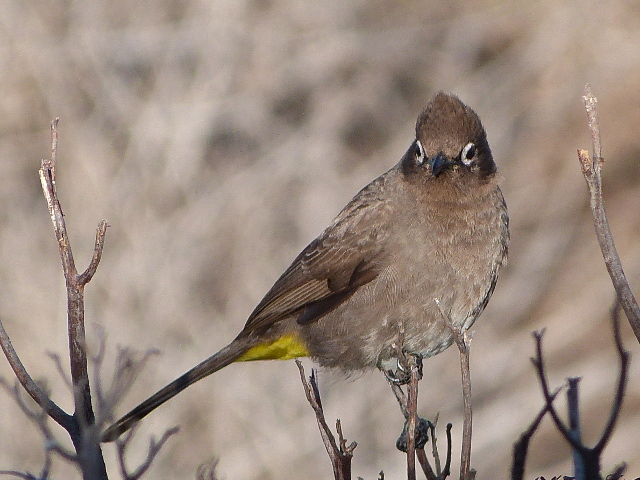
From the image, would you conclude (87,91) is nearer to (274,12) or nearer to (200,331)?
(274,12)

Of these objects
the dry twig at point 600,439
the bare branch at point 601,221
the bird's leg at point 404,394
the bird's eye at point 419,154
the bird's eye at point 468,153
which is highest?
the bird's eye at point 419,154

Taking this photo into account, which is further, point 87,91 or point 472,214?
point 87,91

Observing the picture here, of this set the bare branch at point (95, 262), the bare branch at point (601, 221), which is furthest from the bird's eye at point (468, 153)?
the bare branch at point (95, 262)

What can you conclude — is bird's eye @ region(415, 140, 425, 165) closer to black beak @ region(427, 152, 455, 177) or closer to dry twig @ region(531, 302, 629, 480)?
black beak @ region(427, 152, 455, 177)

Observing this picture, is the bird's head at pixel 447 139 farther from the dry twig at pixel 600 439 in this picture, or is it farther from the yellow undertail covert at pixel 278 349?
the dry twig at pixel 600 439

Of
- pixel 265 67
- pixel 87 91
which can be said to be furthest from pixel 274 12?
pixel 87 91

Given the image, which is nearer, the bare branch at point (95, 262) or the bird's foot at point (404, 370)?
the bare branch at point (95, 262)

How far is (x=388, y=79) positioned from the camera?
8398 mm

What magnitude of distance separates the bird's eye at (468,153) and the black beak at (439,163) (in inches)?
3.0

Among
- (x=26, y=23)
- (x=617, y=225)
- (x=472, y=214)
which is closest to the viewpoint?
(x=472, y=214)

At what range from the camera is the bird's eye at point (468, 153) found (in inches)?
163

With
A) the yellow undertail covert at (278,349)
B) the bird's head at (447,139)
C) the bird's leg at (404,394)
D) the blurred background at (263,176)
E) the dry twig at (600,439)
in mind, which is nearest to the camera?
the dry twig at (600,439)

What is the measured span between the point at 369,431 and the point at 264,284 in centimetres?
159

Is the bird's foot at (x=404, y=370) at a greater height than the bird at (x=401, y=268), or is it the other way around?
the bird at (x=401, y=268)
